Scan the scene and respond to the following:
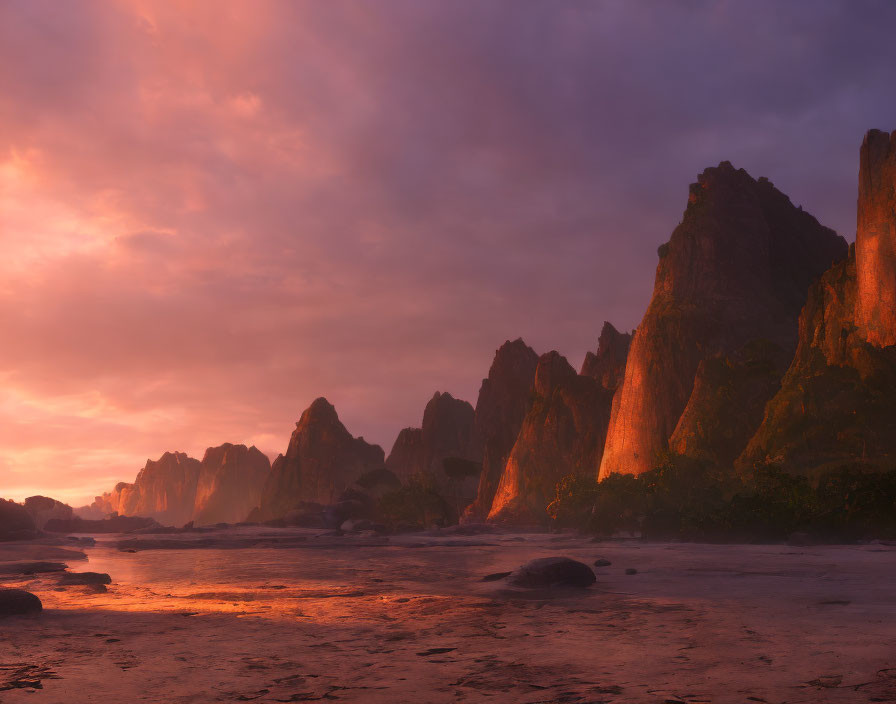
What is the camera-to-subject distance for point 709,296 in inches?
3019

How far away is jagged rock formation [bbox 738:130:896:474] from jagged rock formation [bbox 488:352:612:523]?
4245cm

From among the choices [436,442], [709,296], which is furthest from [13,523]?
[436,442]

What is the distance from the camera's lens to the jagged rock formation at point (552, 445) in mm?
94875

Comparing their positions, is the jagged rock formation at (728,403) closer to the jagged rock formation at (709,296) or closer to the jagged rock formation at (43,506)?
the jagged rock formation at (709,296)

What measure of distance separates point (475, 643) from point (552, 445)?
304 feet

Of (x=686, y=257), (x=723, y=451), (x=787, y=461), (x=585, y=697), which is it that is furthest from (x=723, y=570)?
(x=686, y=257)

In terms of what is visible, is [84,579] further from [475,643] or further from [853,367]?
[853,367]

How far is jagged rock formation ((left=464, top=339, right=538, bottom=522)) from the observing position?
13325 cm

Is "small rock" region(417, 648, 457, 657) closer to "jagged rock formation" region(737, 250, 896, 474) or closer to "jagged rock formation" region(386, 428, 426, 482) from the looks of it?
"jagged rock formation" region(737, 250, 896, 474)

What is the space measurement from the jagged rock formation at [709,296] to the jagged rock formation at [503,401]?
52371mm

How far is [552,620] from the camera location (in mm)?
11203

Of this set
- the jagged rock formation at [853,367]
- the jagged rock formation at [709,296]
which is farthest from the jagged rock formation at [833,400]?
the jagged rock formation at [709,296]

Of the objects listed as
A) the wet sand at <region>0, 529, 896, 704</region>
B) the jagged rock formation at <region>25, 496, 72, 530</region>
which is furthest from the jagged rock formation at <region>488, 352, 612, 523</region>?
the jagged rock formation at <region>25, 496, 72, 530</region>

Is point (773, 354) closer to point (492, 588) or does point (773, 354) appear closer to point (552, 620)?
point (492, 588)
